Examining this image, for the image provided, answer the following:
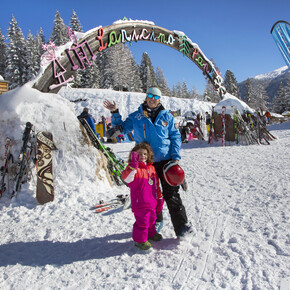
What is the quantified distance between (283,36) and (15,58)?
124 ft

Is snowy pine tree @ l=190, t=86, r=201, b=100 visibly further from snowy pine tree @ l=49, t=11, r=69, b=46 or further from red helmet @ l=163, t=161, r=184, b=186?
red helmet @ l=163, t=161, r=184, b=186

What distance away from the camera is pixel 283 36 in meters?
9.50

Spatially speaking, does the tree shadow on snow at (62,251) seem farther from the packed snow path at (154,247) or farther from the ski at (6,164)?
the ski at (6,164)

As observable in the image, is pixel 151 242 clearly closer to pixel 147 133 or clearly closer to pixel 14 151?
pixel 147 133

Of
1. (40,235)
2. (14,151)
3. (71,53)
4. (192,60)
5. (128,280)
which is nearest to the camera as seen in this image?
(128,280)

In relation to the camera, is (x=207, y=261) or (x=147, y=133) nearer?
(x=207, y=261)

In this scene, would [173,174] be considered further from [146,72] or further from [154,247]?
[146,72]

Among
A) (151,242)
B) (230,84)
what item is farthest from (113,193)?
(230,84)

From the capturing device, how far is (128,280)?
206cm

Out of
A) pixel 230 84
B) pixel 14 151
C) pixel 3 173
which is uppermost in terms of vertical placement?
pixel 230 84

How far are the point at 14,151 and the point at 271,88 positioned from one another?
20634 cm

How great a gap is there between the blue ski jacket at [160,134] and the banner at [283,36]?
954 cm

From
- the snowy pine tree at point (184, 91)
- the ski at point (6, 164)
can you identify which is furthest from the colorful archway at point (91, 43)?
the snowy pine tree at point (184, 91)

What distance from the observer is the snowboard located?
4.09 metres
